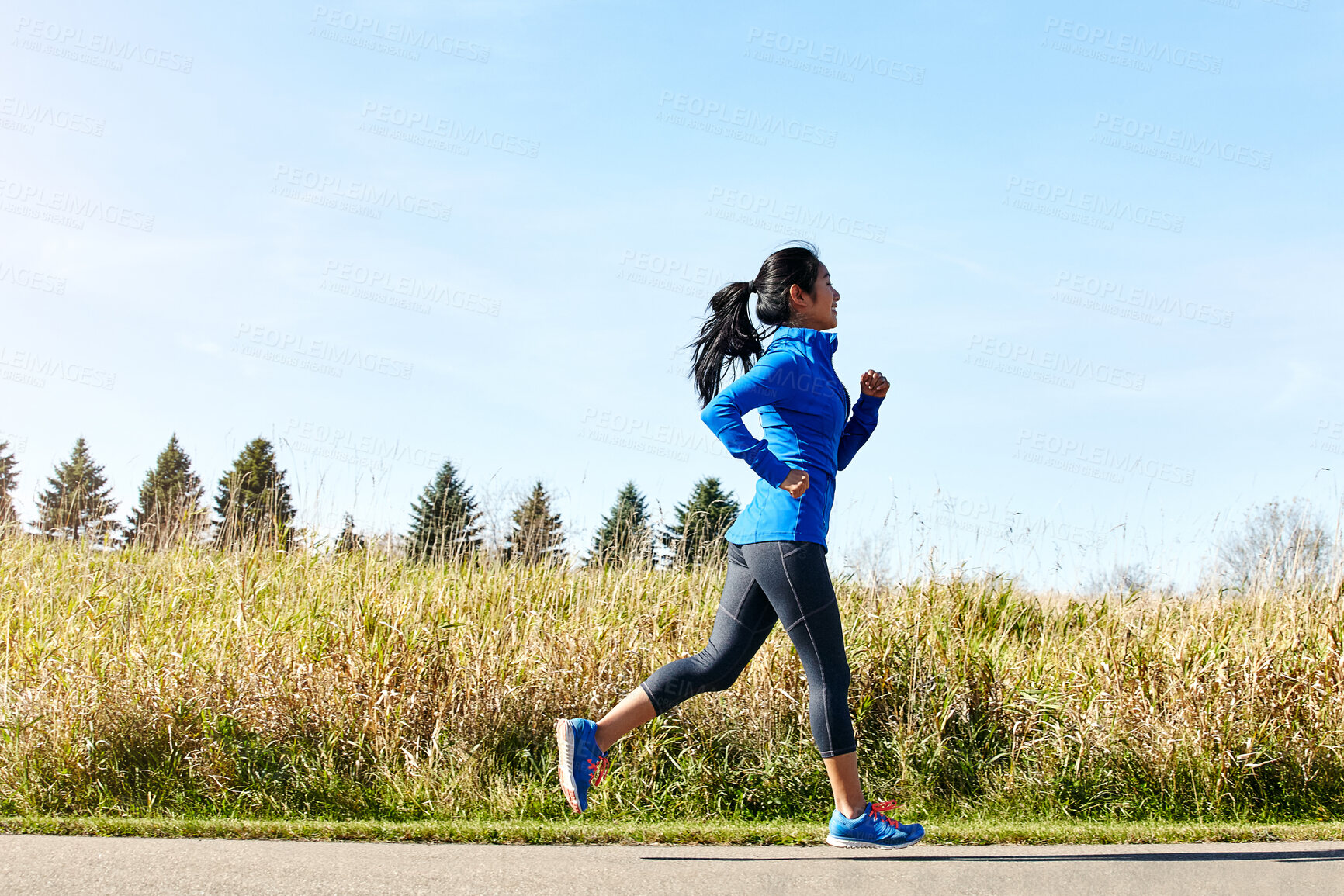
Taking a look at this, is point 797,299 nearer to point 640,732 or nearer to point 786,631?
point 786,631

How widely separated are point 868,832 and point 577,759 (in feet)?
3.86

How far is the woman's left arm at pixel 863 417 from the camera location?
14.3ft

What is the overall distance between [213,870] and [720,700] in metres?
2.66

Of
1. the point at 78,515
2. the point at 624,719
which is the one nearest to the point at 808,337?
the point at 624,719

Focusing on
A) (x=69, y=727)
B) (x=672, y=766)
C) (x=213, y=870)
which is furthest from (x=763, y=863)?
(x=69, y=727)

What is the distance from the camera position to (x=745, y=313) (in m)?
4.50

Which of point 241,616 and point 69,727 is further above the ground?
point 241,616

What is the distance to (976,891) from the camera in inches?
140

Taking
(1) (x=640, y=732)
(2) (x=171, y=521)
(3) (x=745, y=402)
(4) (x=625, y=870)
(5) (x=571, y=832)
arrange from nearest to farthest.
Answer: (4) (x=625, y=870), (3) (x=745, y=402), (5) (x=571, y=832), (1) (x=640, y=732), (2) (x=171, y=521)

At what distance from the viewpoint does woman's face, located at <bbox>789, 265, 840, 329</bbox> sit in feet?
13.8

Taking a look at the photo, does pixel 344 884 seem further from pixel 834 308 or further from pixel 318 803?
pixel 834 308

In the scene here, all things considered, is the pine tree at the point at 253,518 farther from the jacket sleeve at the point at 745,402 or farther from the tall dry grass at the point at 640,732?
the jacket sleeve at the point at 745,402

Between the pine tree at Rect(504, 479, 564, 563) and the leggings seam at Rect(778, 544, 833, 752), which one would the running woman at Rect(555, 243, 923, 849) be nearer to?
the leggings seam at Rect(778, 544, 833, 752)

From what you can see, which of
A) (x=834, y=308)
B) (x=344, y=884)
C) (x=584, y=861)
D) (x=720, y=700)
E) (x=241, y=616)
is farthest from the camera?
(x=241, y=616)
